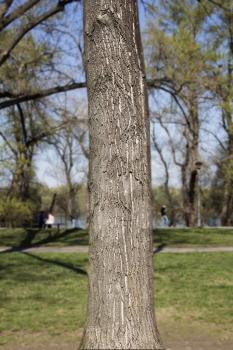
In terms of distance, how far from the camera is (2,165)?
27.5 metres

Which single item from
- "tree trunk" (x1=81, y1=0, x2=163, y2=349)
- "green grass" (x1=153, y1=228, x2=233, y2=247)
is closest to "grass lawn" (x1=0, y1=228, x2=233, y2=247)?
"green grass" (x1=153, y1=228, x2=233, y2=247)

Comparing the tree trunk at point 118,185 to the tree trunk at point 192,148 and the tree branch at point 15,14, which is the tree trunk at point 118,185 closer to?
the tree branch at point 15,14

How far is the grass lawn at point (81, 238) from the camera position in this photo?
17781mm

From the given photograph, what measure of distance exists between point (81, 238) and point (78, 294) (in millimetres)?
9690

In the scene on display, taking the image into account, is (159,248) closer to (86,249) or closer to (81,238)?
(86,249)

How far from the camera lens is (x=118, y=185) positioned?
13.6 ft

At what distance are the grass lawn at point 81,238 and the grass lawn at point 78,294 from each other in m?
3.03

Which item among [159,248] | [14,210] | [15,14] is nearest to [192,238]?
[159,248]

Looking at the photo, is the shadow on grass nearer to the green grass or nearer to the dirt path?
the dirt path

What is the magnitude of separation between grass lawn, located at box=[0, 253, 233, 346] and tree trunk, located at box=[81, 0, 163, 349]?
128 inches

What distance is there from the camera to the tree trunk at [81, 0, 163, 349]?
4027mm

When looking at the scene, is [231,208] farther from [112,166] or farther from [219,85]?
[112,166]

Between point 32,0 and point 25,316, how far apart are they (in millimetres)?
9883

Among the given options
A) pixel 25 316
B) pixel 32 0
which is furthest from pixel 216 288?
pixel 32 0
